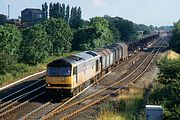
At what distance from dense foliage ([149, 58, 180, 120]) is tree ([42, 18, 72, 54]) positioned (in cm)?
3180

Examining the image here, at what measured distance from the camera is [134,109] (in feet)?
68.7

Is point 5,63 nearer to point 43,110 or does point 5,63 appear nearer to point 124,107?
point 43,110

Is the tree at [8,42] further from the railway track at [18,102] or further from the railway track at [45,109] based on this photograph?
the railway track at [45,109]

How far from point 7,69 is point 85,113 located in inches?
643

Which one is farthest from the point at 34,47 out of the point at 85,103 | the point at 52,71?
the point at 85,103

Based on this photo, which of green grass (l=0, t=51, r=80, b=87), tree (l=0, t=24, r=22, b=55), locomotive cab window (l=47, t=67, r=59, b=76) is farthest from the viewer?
tree (l=0, t=24, r=22, b=55)

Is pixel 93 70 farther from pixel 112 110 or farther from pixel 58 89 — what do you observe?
pixel 112 110

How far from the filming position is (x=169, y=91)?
19828 mm

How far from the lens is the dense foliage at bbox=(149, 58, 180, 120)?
1467cm

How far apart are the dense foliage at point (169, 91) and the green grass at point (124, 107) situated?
1.03m

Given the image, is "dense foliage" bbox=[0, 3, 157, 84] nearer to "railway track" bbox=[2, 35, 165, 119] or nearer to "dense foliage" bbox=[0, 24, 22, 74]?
"dense foliage" bbox=[0, 24, 22, 74]

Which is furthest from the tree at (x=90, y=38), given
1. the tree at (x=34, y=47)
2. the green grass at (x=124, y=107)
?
the green grass at (x=124, y=107)

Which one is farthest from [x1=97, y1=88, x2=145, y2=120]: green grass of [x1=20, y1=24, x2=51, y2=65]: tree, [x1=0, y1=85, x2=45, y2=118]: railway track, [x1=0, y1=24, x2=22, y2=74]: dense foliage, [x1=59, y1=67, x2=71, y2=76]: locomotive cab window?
[x1=20, y1=24, x2=51, y2=65]: tree

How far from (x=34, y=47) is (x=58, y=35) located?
13.6m
